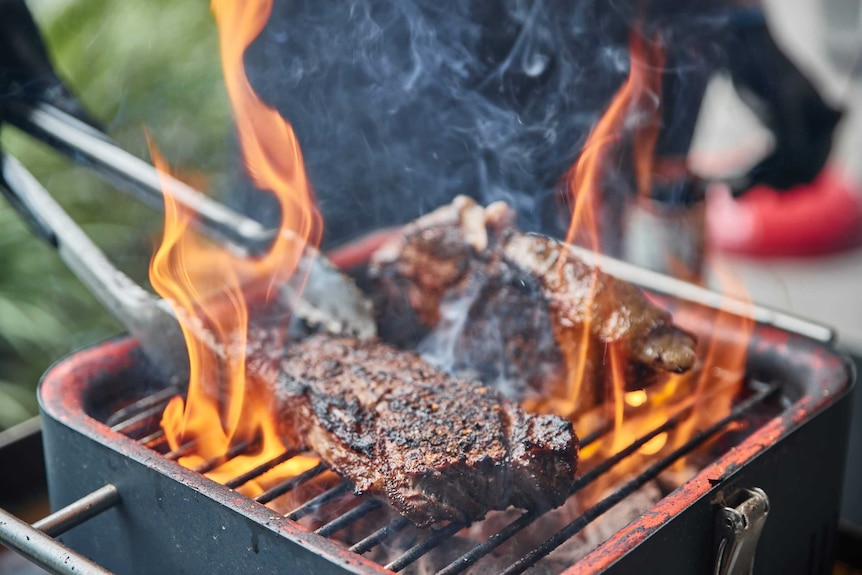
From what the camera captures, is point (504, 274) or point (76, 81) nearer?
point (504, 274)

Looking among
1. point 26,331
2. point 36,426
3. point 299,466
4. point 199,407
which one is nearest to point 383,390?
point 299,466

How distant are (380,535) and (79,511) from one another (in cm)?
68

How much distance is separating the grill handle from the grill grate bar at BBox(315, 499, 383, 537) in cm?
44

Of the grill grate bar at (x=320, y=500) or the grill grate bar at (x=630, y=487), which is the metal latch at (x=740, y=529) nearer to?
the grill grate bar at (x=630, y=487)

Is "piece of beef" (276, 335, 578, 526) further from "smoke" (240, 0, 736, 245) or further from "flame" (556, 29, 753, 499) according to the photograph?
"smoke" (240, 0, 736, 245)

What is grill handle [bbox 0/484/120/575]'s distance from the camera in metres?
1.76

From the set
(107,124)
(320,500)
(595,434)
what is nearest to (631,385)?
(595,434)

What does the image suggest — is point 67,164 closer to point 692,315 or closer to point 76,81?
point 76,81

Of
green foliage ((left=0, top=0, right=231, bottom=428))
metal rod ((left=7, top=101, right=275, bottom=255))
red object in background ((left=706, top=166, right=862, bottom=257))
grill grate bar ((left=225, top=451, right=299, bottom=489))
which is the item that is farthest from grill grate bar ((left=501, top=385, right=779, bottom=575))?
green foliage ((left=0, top=0, right=231, bottom=428))

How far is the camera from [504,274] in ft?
8.53

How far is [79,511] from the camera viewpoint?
6.48ft

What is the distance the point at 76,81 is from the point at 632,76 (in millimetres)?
3838

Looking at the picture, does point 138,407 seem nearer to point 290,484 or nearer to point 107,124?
point 290,484

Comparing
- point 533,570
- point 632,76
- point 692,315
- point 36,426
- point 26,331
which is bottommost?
point 26,331
